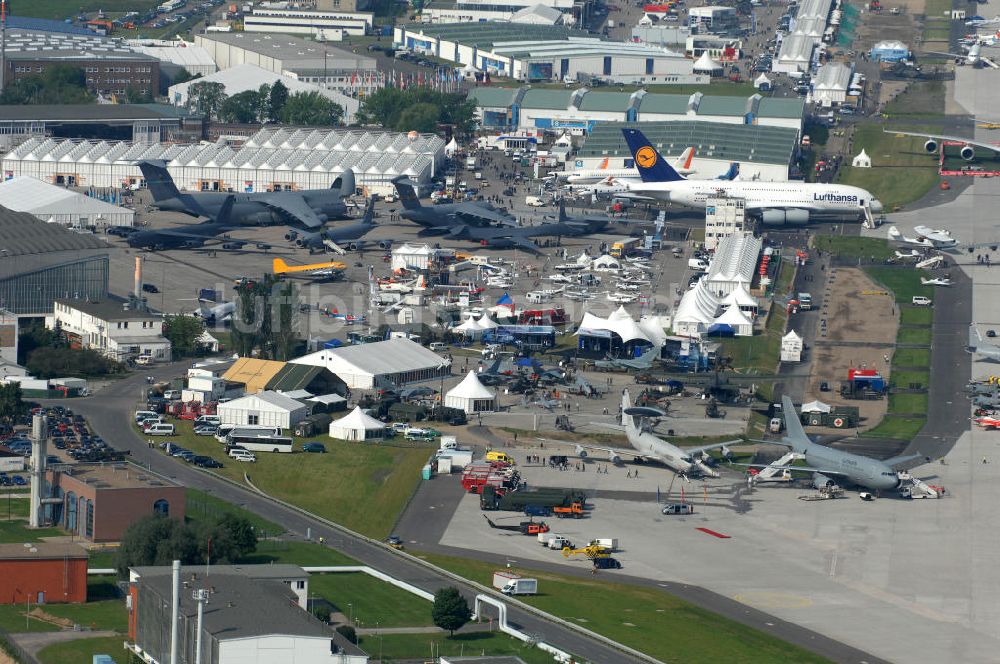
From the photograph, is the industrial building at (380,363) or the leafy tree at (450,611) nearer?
the leafy tree at (450,611)

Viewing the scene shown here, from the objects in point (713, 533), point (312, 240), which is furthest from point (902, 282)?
point (713, 533)

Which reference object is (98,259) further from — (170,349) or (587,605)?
(587,605)

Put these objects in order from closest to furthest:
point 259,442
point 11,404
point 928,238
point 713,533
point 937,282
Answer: point 713,533 → point 259,442 → point 11,404 → point 937,282 → point 928,238

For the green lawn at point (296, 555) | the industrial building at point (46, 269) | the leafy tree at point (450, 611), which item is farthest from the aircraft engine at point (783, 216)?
the leafy tree at point (450, 611)

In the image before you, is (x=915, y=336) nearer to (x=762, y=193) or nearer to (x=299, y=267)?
(x=762, y=193)

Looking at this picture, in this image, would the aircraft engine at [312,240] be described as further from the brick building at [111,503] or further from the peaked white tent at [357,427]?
the brick building at [111,503]

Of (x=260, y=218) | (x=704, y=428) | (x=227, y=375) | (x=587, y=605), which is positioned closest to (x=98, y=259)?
(x=227, y=375)
